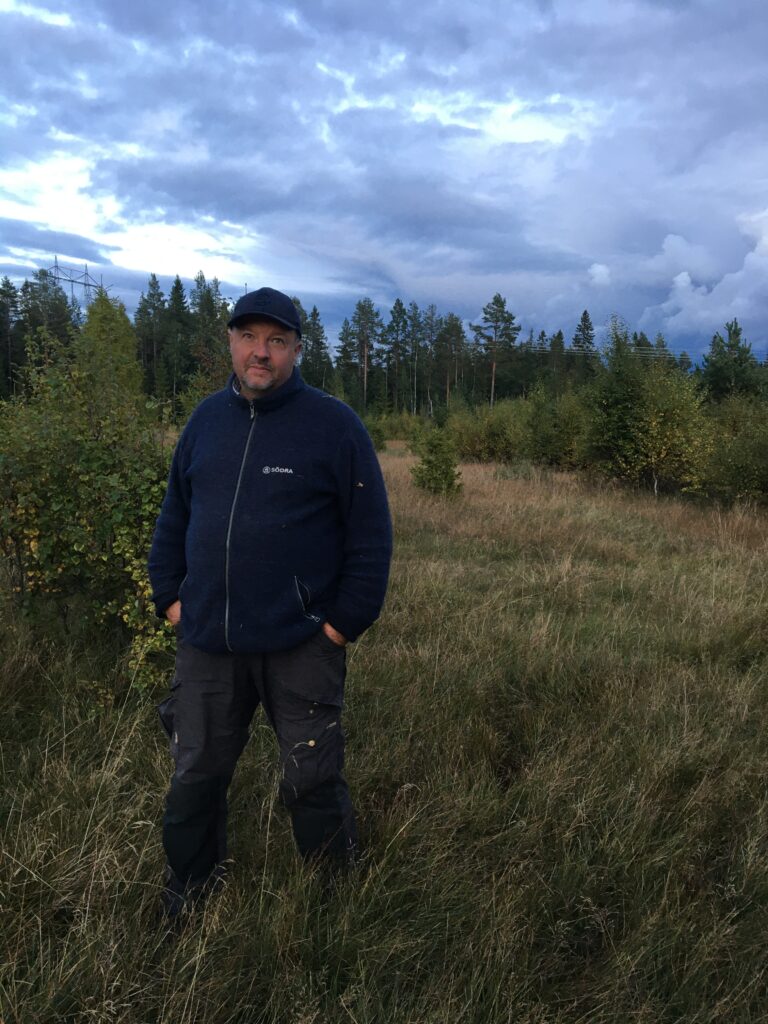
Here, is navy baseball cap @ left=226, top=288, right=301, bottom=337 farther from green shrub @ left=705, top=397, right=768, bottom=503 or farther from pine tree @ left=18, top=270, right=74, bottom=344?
pine tree @ left=18, top=270, right=74, bottom=344

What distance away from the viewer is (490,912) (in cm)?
206

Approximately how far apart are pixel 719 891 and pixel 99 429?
390 centimetres

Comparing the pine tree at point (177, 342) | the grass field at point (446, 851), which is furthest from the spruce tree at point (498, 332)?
the grass field at point (446, 851)

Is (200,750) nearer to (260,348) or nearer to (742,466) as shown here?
(260,348)

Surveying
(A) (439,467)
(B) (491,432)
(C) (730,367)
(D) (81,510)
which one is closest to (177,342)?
(B) (491,432)

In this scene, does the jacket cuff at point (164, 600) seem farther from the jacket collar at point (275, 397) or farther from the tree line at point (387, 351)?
the tree line at point (387, 351)

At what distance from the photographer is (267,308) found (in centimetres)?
203

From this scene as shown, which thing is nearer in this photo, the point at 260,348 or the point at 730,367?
the point at 260,348

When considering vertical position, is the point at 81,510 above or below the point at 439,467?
above

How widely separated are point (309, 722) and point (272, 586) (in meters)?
0.49

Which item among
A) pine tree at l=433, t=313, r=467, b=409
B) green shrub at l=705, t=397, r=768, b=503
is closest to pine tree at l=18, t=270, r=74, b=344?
pine tree at l=433, t=313, r=467, b=409

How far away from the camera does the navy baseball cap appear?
79.7 inches

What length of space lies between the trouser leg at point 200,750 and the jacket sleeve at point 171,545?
25cm

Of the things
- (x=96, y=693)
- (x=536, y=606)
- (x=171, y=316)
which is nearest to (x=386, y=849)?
(x=96, y=693)
